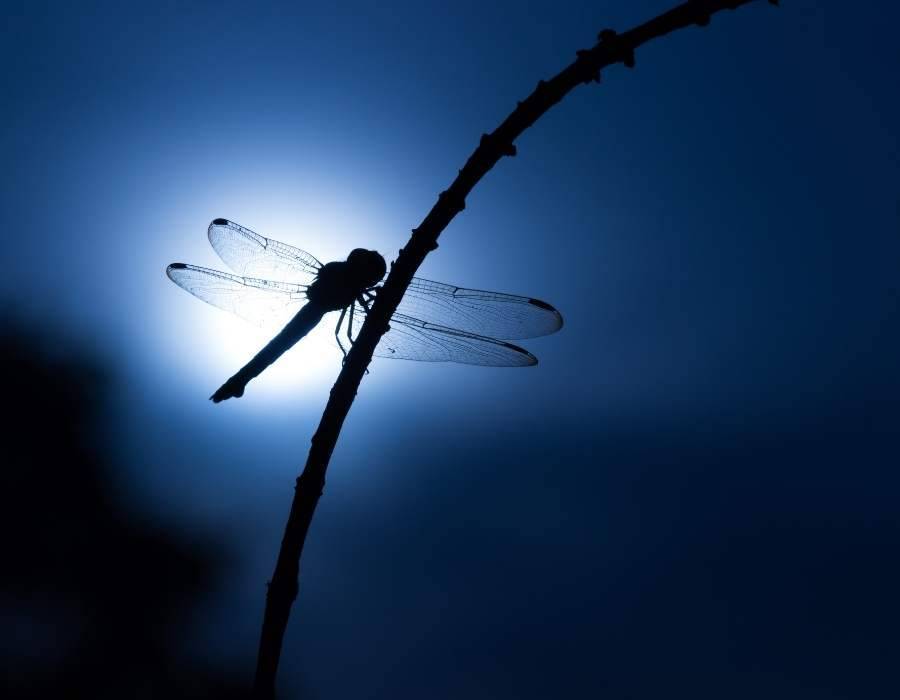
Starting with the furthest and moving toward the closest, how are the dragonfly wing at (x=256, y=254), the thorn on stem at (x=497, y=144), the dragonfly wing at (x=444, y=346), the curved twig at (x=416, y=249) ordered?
the dragonfly wing at (x=256, y=254) < the dragonfly wing at (x=444, y=346) < the thorn on stem at (x=497, y=144) < the curved twig at (x=416, y=249)

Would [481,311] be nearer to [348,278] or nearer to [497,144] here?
[348,278]

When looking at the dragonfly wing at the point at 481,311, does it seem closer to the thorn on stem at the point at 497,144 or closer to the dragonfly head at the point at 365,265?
the dragonfly head at the point at 365,265

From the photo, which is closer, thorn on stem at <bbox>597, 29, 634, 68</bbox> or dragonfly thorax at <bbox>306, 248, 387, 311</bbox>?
thorn on stem at <bbox>597, 29, 634, 68</bbox>

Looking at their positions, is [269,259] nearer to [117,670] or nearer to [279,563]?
[279,563]

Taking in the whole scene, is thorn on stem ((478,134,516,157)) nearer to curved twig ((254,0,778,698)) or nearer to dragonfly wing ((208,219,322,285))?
curved twig ((254,0,778,698))

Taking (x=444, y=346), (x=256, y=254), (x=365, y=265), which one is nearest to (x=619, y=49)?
(x=365, y=265)

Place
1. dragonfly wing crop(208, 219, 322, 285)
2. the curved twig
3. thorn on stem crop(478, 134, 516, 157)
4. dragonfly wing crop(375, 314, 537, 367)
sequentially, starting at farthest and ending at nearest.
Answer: dragonfly wing crop(208, 219, 322, 285), dragonfly wing crop(375, 314, 537, 367), thorn on stem crop(478, 134, 516, 157), the curved twig

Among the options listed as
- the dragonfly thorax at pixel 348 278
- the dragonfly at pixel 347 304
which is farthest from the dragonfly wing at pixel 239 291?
the dragonfly thorax at pixel 348 278

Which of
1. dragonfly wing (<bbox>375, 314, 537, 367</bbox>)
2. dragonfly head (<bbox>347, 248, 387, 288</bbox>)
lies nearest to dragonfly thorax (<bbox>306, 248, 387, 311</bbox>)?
dragonfly head (<bbox>347, 248, 387, 288</bbox>)
